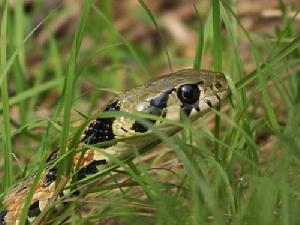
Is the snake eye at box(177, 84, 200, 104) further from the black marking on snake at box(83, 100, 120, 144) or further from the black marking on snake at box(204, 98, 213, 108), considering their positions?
the black marking on snake at box(83, 100, 120, 144)

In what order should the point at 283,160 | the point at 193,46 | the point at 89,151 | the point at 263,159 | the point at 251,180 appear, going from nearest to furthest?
the point at 283,160
the point at 251,180
the point at 89,151
the point at 263,159
the point at 193,46

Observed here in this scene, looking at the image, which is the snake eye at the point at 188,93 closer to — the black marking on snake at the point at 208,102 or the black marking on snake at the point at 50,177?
the black marking on snake at the point at 208,102

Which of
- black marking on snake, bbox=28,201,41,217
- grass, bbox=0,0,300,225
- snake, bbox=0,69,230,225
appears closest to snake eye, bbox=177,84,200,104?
snake, bbox=0,69,230,225

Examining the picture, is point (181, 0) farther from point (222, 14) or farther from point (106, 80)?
point (222, 14)

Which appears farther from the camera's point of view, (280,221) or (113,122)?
(113,122)

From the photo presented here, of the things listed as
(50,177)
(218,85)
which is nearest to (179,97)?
(218,85)

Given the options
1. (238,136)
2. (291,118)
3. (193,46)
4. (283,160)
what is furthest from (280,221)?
(193,46)

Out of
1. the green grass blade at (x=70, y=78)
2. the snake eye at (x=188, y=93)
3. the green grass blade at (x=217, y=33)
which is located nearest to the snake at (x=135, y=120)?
the snake eye at (x=188, y=93)
